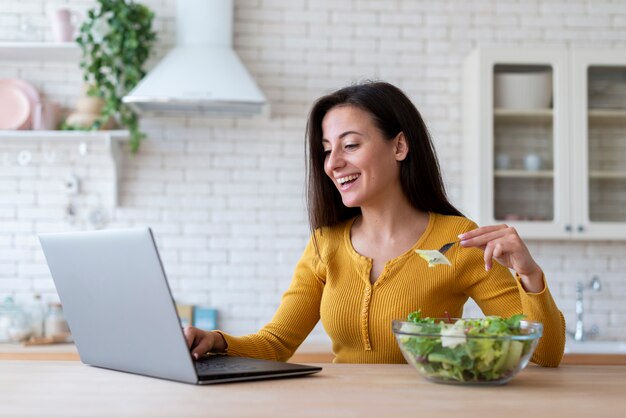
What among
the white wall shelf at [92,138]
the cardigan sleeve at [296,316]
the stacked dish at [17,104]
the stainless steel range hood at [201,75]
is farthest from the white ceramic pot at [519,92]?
the stacked dish at [17,104]

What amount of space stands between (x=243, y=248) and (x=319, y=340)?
0.60 m

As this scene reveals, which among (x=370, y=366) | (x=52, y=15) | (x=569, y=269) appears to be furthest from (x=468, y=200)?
(x=370, y=366)

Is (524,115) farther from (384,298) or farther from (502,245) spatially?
(502,245)

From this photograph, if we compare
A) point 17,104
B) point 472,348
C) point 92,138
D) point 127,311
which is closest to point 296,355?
point 92,138

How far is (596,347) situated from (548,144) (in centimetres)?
102

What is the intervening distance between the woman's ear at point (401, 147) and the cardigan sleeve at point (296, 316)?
13.9 inches

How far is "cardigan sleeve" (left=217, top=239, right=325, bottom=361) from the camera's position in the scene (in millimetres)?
2270

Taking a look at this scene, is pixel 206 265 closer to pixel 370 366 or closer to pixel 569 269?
pixel 569 269

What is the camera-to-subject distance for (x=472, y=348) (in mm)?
1522

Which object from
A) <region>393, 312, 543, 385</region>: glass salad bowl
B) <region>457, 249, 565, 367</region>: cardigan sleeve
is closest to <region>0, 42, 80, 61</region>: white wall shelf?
<region>457, 249, 565, 367</region>: cardigan sleeve

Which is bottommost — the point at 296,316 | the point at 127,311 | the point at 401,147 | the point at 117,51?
the point at 296,316

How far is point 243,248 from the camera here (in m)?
4.36

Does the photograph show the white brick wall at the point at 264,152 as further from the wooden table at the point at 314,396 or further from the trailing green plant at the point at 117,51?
the wooden table at the point at 314,396

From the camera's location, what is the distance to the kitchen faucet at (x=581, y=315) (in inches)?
169
